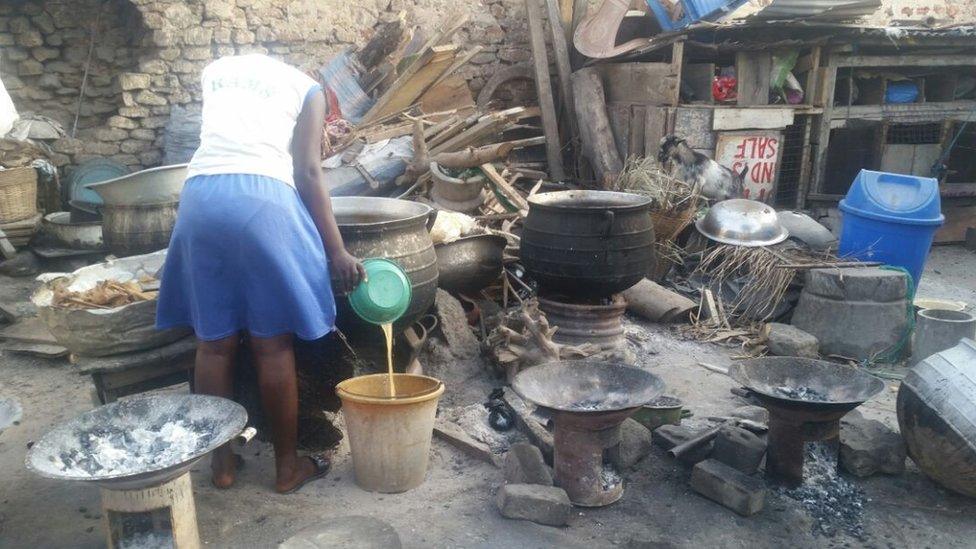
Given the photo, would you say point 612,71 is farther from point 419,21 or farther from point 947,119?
point 947,119

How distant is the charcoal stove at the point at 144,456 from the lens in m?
2.70

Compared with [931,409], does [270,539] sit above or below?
below

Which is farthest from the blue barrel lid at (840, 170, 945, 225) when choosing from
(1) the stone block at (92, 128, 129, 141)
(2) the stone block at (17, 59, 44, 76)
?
(2) the stone block at (17, 59, 44, 76)

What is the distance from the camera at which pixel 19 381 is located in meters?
5.15

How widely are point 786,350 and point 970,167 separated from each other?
5.94 meters

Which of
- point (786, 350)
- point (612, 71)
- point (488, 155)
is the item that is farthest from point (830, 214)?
point (488, 155)

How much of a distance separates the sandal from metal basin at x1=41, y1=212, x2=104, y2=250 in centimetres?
Result: 424

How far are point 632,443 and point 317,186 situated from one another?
2.03 meters

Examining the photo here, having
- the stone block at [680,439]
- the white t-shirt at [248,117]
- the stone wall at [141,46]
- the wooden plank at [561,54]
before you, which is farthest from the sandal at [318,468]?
the wooden plank at [561,54]

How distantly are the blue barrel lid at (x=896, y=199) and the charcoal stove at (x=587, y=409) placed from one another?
149 inches

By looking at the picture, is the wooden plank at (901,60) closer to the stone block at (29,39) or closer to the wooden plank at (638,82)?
the wooden plank at (638,82)

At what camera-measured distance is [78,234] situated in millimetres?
7074

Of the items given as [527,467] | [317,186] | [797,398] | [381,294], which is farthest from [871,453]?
[317,186]

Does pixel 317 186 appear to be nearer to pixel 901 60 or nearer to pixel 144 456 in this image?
pixel 144 456
